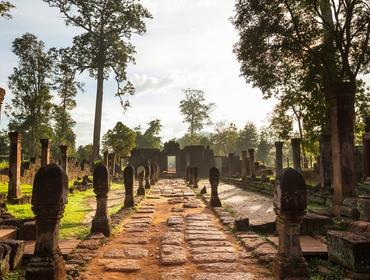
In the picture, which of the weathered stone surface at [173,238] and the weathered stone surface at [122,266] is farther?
the weathered stone surface at [173,238]

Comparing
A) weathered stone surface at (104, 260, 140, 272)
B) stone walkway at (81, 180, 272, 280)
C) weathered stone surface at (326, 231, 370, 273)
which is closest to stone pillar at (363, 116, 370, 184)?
stone walkway at (81, 180, 272, 280)

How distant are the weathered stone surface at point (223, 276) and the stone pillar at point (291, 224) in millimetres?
427

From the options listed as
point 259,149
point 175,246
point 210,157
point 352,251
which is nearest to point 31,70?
point 210,157

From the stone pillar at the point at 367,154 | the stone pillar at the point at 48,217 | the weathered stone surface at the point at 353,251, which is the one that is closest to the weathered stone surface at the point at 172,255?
the stone pillar at the point at 48,217

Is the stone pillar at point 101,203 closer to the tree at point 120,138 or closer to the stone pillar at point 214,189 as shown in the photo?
the stone pillar at point 214,189

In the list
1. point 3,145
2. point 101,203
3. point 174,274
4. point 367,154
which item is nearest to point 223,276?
point 174,274

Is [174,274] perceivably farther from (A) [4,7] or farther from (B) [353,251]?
(A) [4,7]

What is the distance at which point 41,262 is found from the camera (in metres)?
3.99

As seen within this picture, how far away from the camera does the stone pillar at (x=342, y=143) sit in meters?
8.78

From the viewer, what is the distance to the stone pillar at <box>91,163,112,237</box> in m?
7.05

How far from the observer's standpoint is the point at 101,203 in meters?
7.20

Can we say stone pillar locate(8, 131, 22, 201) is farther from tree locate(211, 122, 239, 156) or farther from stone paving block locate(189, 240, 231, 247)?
tree locate(211, 122, 239, 156)

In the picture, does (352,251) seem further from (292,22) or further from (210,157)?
→ (210,157)

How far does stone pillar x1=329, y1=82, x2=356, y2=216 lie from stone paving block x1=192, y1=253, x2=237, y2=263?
180 inches
